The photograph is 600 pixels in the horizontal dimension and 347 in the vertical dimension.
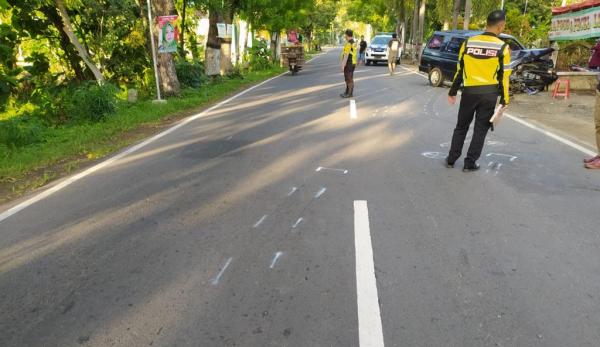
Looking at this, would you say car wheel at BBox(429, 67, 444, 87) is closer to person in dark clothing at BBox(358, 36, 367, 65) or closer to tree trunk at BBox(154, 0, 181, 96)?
tree trunk at BBox(154, 0, 181, 96)

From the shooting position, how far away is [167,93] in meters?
14.4

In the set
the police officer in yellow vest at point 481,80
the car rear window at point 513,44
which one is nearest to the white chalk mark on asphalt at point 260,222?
the police officer in yellow vest at point 481,80

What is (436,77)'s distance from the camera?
16.9 meters

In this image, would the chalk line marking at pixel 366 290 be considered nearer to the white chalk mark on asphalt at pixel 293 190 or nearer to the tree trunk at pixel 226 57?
the white chalk mark on asphalt at pixel 293 190

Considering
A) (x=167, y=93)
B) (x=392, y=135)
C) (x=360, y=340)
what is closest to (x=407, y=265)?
(x=360, y=340)

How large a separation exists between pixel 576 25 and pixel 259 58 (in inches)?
710

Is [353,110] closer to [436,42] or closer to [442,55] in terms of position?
[442,55]

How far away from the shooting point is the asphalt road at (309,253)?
295cm

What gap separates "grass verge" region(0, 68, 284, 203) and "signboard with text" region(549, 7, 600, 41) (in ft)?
41.6

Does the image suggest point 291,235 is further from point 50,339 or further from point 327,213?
point 50,339

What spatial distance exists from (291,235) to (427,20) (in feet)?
153

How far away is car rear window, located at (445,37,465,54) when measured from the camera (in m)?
16.0

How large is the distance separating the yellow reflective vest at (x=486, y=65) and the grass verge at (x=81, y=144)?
5.66 meters

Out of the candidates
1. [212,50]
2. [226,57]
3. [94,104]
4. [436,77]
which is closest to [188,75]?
[212,50]
